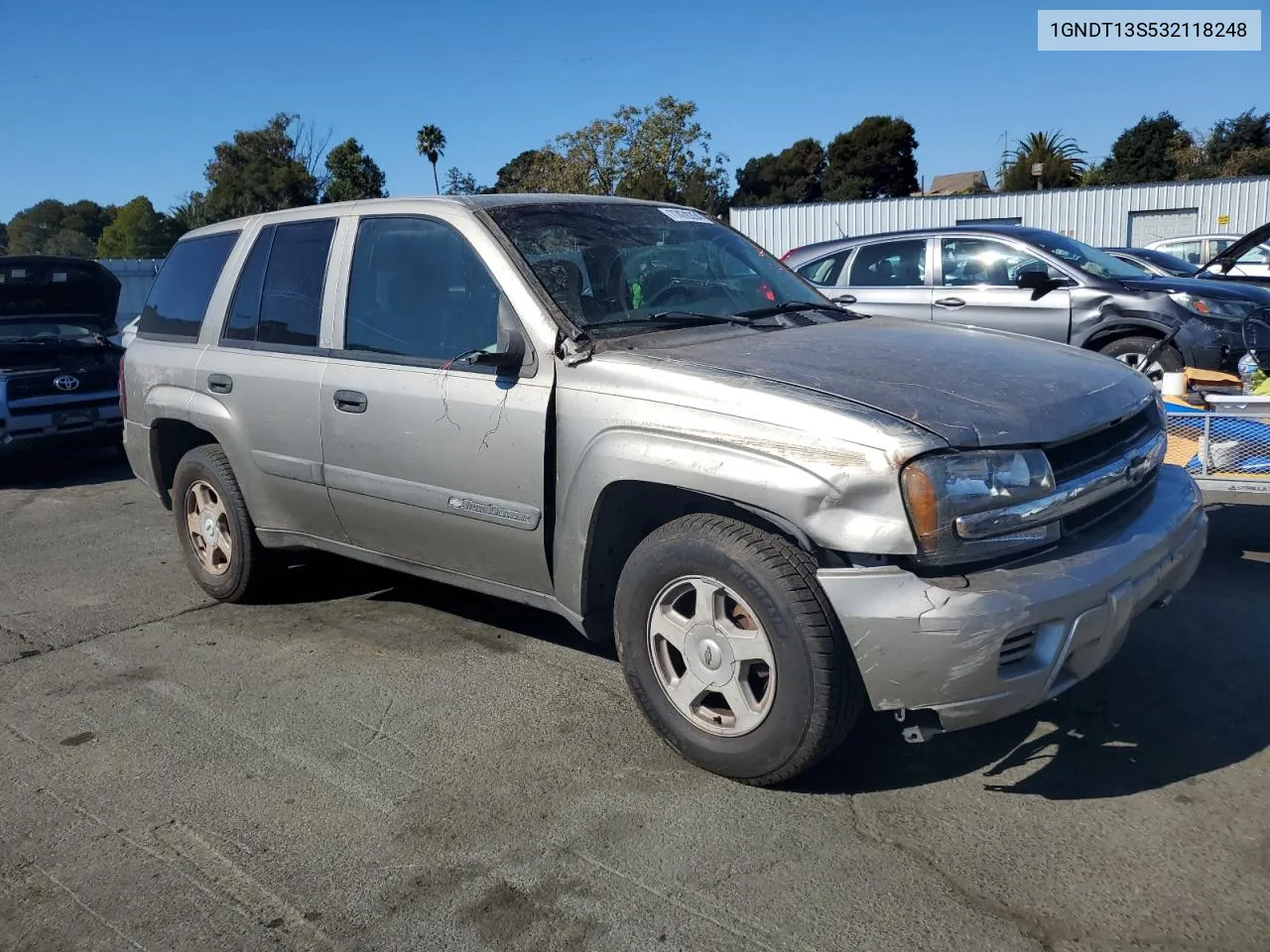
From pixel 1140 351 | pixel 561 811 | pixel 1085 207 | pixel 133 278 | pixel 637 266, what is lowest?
pixel 561 811

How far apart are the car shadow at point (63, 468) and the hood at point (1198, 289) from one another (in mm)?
8624

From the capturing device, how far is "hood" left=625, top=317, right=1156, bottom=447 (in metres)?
2.99

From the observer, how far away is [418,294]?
4207 mm

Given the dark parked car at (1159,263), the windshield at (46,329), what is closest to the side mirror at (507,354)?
the windshield at (46,329)

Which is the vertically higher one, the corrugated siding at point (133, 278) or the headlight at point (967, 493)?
the corrugated siding at point (133, 278)

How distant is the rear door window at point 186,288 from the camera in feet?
17.2

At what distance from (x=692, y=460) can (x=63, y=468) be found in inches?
346

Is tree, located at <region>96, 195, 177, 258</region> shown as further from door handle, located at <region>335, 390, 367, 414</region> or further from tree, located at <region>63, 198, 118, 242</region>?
door handle, located at <region>335, 390, 367, 414</region>

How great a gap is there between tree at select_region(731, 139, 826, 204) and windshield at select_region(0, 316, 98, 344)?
200ft

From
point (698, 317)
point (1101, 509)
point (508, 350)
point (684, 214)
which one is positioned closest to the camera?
point (1101, 509)

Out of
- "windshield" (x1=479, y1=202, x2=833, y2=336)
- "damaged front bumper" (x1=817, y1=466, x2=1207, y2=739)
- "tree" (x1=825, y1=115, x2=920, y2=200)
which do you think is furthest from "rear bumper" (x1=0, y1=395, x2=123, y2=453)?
"tree" (x1=825, y1=115, x2=920, y2=200)

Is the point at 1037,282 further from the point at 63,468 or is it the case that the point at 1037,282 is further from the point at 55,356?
the point at 63,468

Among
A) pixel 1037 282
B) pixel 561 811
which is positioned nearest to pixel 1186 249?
pixel 1037 282

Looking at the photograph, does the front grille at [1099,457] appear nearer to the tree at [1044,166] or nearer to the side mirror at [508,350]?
the side mirror at [508,350]
